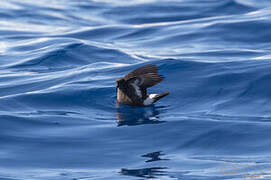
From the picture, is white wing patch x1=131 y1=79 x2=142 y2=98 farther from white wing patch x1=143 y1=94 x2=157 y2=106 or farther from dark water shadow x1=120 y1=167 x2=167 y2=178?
dark water shadow x1=120 y1=167 x2=167 y2=178

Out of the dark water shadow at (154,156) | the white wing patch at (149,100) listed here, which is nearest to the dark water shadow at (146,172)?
the dark water shadow at (154,156)

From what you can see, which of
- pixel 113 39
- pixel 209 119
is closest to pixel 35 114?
pixel 209 119

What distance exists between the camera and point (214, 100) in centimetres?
976

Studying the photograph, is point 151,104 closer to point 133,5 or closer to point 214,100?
point 214,100

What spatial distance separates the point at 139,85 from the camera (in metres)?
9.23

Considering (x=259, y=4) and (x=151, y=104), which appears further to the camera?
(x=259, y=4)

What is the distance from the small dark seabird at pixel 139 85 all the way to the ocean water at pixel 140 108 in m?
0.20

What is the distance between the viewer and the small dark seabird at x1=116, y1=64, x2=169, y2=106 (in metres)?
9.12

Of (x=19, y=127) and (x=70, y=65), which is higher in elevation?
(x=70, y=65)

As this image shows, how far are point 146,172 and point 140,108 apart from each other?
317 centimetres

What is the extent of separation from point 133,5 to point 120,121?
1544 cm

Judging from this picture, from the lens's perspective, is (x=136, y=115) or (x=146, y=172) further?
(x=136, y=115)

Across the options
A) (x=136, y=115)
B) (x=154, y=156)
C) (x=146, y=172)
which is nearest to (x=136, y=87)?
(x=136, y=115)

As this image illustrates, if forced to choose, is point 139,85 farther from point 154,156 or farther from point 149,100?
point 154,156
